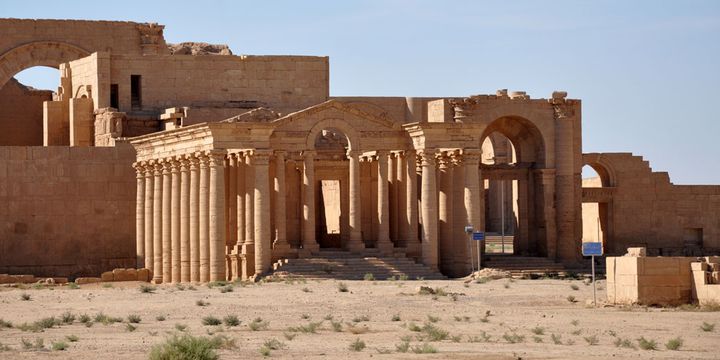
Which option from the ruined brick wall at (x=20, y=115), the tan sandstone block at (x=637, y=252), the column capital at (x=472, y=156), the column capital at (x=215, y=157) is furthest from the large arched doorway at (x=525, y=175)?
the tan sandstone block at (x=637, y=252)

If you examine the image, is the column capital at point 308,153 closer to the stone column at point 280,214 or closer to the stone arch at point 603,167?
the stone column at point 280,214

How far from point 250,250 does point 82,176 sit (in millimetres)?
9733

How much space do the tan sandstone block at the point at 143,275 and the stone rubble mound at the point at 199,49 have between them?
16665mm

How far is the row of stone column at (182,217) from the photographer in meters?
51.7

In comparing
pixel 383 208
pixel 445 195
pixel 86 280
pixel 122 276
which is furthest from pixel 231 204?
pixel 445 195

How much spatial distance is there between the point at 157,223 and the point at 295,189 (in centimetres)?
491

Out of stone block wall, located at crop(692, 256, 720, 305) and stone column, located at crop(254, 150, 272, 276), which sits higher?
stone column, located at crop(254, 150, 272, 276)

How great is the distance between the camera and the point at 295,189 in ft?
186

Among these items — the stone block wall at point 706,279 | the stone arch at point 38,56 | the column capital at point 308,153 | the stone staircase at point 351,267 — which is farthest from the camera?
the stone arch at point 38,56

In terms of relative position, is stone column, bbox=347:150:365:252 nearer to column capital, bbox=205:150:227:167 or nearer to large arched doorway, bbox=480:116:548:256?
column capital, bbox=205:150:227:167

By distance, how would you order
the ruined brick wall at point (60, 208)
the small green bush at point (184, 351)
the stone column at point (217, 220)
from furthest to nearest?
the ruined brick wall at point (60, 208), the stone column at point (217, 220), the small green bush at point (184, 351)

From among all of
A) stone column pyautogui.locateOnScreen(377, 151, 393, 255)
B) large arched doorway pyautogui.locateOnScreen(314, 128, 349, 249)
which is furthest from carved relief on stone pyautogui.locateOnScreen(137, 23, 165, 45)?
stone column pyautogui.locateOnScreen(377, 151, 393, 255)

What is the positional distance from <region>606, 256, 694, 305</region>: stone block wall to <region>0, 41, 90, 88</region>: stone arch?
115 ft

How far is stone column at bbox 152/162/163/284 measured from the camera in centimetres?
5634
